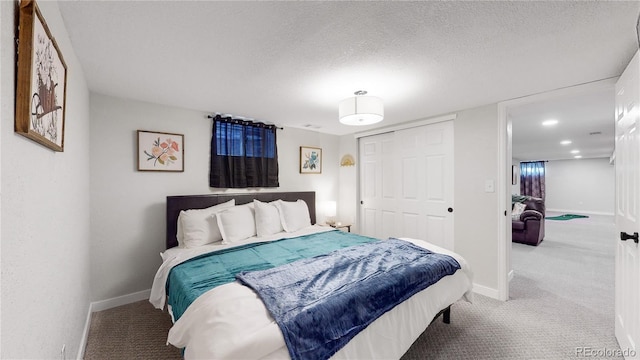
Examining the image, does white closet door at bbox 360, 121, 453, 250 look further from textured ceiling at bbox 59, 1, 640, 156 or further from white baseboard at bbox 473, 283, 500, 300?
textured ceiling at bbox 59, 1, 640, 156

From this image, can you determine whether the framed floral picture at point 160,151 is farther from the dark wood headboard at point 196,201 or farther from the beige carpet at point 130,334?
the beige carpet at point 130,334

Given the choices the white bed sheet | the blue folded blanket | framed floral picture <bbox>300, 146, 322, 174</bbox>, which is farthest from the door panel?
framed floral picture <bbox>300, 146, 322, 174</bbox>

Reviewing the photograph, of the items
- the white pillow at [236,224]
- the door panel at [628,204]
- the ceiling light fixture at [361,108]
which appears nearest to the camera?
the door panel at [628,204]

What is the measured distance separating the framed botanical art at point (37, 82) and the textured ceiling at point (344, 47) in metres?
0.43

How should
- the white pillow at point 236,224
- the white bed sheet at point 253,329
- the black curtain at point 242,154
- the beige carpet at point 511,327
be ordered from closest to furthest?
the white bed sheet at point 253,329, the beige carpet at point 511,327, the white pillow at point 236,224, the black curtain at point 242,154

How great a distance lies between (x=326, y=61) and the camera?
189 centimetres

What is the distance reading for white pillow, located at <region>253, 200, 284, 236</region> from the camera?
3104 millimetres

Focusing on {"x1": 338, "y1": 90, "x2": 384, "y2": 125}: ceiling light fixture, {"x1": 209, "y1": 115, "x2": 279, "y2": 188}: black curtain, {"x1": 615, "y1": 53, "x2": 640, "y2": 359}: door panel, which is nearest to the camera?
{"x1": 615, "y1": 53, "x2": 640, "y2": 359}: door panel

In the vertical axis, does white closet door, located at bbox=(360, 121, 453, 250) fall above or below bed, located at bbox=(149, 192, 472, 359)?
above

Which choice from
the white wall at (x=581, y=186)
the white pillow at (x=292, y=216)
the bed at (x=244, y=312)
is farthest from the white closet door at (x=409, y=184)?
the white wall at (x=581, y=186)

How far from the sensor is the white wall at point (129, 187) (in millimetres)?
2598

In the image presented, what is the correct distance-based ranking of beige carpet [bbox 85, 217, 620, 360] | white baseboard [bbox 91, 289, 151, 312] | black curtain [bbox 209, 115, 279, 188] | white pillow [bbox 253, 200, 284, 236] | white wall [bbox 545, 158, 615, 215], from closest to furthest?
1. beige carpet [bbox 85, 217, 620, 360]
2. white baseboard [bbox 91, 289, 151, 312]
3. white pillow [bbox 253, 200, 284, 236]
4. black curtain [bbox 209, 115, 279, 188]
5. white wall [bbox 545, 158, 615, 215]

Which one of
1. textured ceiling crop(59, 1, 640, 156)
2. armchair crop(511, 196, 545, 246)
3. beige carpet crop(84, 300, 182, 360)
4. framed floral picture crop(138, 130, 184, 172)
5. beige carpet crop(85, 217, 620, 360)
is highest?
textured ceiling crop(59, 1, 640, 156)

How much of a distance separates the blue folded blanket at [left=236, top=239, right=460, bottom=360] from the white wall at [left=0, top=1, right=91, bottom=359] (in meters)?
0.90
